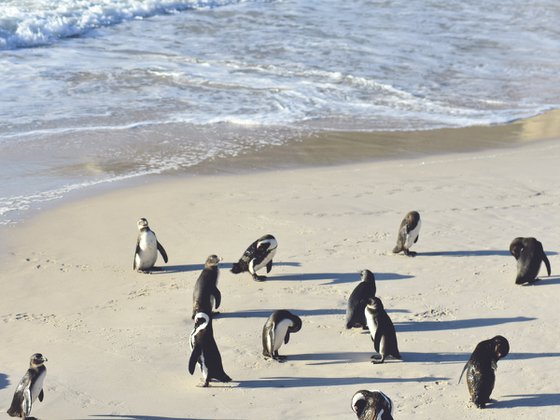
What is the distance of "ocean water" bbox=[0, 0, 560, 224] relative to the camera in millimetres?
15203

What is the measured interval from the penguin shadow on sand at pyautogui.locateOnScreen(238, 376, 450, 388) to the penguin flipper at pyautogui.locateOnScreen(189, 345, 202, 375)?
1.25 feet

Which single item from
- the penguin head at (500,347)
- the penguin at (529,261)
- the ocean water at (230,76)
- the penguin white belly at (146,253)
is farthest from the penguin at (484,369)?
the ocean water at (230,76)

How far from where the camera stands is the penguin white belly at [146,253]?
33.4 ft

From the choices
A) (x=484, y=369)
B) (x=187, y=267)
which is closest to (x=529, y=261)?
(x=484, y=369)

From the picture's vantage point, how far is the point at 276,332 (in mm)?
7938

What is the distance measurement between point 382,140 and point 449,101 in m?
3.48

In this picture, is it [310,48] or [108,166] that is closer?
[108,166]

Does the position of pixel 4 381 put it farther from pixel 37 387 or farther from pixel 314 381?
pixel 314 381

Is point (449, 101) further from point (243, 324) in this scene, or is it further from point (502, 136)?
point (243, 324)

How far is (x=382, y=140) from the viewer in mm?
16062

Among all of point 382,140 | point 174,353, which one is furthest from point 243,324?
point 382,140

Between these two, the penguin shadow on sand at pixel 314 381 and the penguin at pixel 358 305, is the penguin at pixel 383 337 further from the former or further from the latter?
the penguin at pixel 358 305

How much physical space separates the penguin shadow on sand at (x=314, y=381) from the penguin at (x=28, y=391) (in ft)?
4.83

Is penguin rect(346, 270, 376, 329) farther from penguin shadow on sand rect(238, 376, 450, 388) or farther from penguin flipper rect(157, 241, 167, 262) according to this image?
penguin flipper rect(157, 241, 167, 262)
